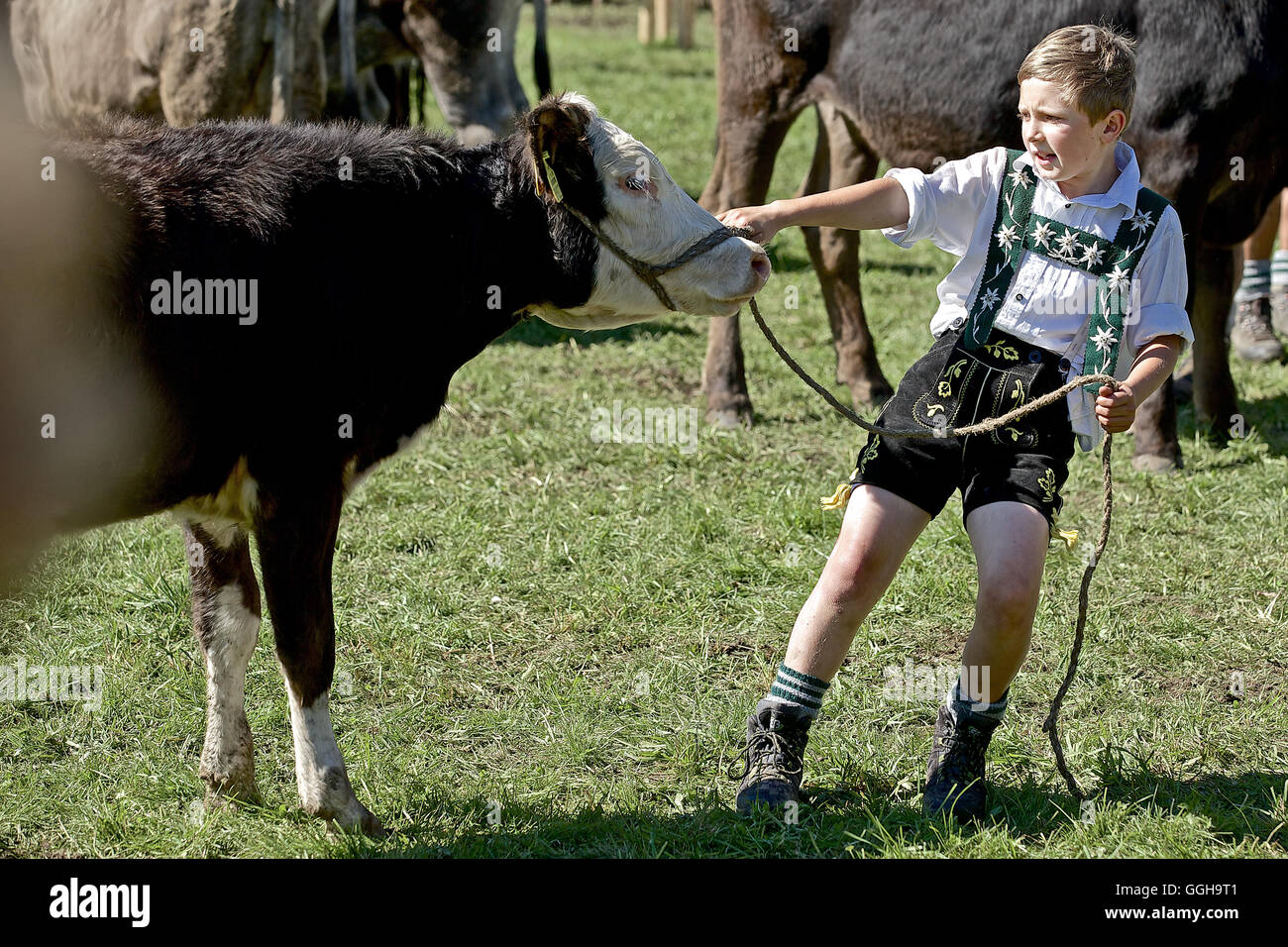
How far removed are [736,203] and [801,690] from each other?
3.87 metres

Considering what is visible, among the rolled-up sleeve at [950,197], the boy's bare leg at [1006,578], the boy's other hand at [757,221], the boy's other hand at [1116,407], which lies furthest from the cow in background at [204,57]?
the boy's other hand at [1116,407]

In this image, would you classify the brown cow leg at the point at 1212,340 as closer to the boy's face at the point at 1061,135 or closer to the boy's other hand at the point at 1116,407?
the boy's face at the point at 1061,135

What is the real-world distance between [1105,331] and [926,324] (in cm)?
525

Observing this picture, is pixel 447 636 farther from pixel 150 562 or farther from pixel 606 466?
pixel 606 466

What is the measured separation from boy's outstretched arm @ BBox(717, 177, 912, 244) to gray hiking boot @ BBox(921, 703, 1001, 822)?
126 centimetres

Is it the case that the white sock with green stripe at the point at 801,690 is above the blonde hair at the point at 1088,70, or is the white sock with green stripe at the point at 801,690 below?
below

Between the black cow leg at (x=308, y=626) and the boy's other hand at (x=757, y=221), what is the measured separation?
4.00ft

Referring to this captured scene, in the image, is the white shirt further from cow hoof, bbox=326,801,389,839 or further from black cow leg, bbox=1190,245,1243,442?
black cow leg, bbox=1190,245,1243,442

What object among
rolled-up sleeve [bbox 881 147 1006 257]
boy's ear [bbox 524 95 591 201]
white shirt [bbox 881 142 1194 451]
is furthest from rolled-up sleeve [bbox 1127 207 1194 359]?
boy's ear [bbox 524 95 591 201]

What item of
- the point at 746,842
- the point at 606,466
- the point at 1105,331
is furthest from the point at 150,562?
the point at 1105,331

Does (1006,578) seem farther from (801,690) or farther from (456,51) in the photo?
(456,51)

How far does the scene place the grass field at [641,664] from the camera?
3.44 m

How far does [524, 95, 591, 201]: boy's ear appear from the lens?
3240 mm
